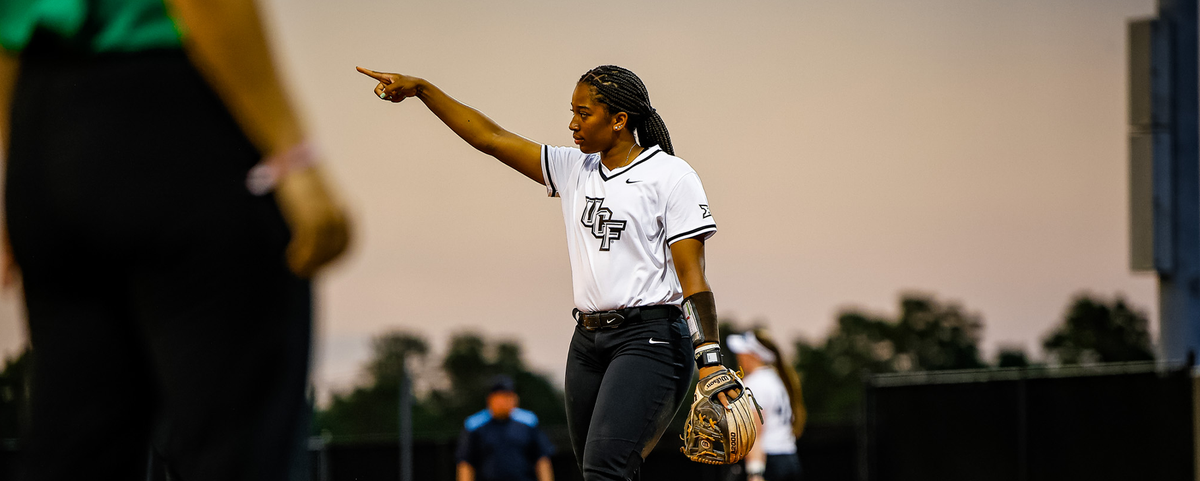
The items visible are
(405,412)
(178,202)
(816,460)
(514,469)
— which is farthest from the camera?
(816,460)

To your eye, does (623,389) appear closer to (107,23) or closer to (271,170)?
(271,170)

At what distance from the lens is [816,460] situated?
14180mm

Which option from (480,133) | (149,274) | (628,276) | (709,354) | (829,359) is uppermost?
(480,133)

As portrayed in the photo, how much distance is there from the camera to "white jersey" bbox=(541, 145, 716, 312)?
417 centimetres

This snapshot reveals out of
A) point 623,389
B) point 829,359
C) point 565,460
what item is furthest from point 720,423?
point 829,359

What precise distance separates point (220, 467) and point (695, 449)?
9.12 ft

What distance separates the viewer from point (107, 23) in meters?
1.57

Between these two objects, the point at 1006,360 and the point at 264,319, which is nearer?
the point at 264,319

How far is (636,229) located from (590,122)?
446 mm

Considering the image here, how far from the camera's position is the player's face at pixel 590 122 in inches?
170

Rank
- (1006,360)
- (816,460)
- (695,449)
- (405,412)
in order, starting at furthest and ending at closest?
1. (1006,360)
2. (816,460)
3. (405,412)
4. (695,449)

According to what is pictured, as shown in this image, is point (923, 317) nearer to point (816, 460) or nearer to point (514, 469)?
point (816, 460)

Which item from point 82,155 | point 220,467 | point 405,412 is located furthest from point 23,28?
point 405,412

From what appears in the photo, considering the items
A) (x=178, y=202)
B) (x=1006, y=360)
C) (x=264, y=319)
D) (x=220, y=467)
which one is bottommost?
(x=1006, y=360)
